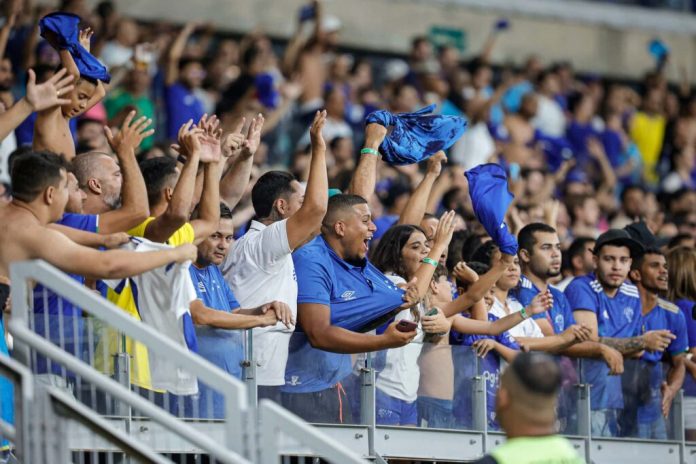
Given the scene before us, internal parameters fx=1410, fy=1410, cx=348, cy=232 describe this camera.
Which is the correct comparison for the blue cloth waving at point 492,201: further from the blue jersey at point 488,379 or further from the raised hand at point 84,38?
the raised hand at point 84,38

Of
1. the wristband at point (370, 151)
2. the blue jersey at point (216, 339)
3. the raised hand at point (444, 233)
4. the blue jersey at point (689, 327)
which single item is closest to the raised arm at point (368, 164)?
the wristband at point (370, 151)

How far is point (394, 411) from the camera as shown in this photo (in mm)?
8500

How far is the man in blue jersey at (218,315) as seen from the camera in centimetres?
747

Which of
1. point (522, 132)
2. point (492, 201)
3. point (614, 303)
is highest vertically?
point (522, 132)

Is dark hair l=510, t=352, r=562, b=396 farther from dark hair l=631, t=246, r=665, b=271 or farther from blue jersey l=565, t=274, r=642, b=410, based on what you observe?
dark hair l=631, t=246, r=665, b=271

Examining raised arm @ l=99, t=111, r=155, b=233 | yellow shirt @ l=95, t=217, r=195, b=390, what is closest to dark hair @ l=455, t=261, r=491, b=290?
raised arm @ l=99, t=111, r=155, b=233

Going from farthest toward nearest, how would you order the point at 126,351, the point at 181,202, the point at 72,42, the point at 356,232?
the point at 72,42, the point at 356,232, the point at 181,202, the point at 126,351

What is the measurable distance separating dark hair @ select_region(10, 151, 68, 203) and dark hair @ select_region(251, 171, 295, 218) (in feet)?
6.75

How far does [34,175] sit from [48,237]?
1.19 feet

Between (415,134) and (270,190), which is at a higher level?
(415,134)

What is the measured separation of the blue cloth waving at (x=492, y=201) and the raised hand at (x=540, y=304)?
0.33 m

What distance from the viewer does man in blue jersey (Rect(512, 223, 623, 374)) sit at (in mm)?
9750

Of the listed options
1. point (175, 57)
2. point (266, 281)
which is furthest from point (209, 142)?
point (175, 57)

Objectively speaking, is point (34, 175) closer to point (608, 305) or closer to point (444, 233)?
point (444, 233)
